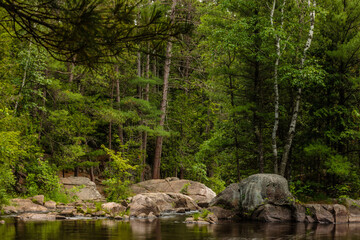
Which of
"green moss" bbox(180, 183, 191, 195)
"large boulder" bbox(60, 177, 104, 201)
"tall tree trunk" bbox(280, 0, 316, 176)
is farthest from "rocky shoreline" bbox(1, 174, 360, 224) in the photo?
"green moss" bbox(180, 183, 191, 195)

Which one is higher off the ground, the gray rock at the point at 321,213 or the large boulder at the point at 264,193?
the large boulder at the point at 264,193

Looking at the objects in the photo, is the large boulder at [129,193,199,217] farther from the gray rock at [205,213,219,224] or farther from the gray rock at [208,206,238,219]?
the gray rock at [205,213,219,224]

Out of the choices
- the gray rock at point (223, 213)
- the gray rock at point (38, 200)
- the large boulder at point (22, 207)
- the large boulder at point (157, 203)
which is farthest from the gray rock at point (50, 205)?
the gray rock at point (223, 213)

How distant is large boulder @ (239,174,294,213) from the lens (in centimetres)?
1482

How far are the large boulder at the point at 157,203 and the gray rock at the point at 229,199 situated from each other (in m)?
2.66

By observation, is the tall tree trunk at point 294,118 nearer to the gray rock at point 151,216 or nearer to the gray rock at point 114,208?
the gray rock at point 151,216

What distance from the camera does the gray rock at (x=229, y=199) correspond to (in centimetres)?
1560

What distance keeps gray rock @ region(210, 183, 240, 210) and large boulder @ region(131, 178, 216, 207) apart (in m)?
6.03

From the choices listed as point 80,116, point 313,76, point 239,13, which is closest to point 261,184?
point 313,76

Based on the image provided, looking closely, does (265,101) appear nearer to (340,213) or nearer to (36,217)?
(340,213)

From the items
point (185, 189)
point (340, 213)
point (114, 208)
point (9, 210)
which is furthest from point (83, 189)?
point (340, 213)

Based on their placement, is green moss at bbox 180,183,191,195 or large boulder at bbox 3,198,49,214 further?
green moss at bbox 180,183,191,195

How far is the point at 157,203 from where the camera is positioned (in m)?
17.8

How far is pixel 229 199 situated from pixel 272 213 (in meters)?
1.94
